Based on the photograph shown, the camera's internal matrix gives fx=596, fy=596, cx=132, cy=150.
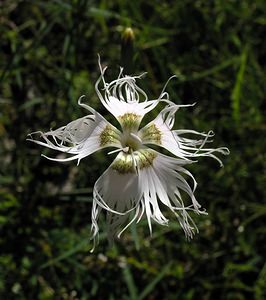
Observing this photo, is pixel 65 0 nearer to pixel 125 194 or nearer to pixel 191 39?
pixel 191 39

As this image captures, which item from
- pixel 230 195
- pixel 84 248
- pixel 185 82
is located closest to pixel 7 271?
pixel 84 248

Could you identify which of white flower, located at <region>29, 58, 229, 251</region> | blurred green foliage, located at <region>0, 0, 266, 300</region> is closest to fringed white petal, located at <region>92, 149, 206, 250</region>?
white flower, located at <region>29, 58, 229, 251</region>

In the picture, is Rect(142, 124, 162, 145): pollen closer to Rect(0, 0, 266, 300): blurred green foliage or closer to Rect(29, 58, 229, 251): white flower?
Rect(29, 58, 229, 251): white flower

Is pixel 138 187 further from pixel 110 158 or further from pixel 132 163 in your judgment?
pixel 110 158

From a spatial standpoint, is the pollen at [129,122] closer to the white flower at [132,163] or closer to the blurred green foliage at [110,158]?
the white flower at [132,163]

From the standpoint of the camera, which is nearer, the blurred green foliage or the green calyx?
the green calyx
